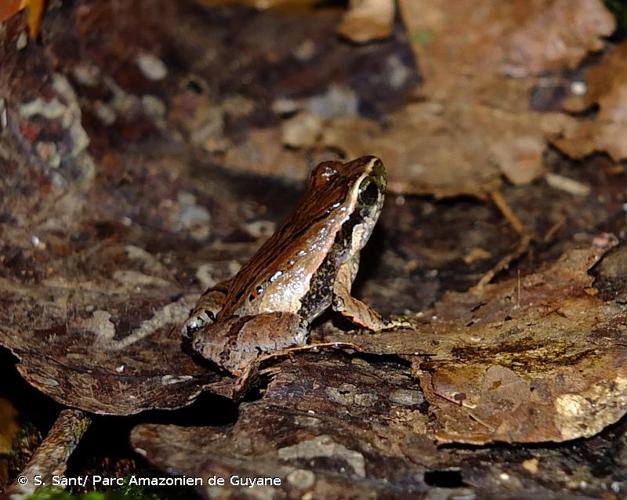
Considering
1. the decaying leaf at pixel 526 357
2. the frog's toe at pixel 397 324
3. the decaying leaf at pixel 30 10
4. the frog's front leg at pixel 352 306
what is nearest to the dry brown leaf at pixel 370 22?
the frog's front leg at pixel 352 306

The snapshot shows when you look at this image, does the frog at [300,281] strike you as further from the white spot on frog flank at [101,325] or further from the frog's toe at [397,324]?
the white spot on frog flank at [101,325]

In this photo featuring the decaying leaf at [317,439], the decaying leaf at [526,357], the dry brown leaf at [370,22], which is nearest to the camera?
the decaying leaf at [317,439]

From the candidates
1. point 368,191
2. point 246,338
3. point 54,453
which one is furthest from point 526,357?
point 54,453

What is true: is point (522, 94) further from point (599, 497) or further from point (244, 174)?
point (599, 497)

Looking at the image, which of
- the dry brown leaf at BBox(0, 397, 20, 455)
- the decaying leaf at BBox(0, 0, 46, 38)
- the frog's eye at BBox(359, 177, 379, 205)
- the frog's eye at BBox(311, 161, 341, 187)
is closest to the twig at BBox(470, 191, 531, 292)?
the frog's eye at BBox(359, 177, 379, 205)

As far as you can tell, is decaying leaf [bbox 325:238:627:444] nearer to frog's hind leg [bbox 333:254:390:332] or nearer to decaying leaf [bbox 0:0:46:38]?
frog's hind leg [bbox 333:254:390:332]

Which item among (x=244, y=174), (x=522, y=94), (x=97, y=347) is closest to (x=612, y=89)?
(x=522, y=94)
